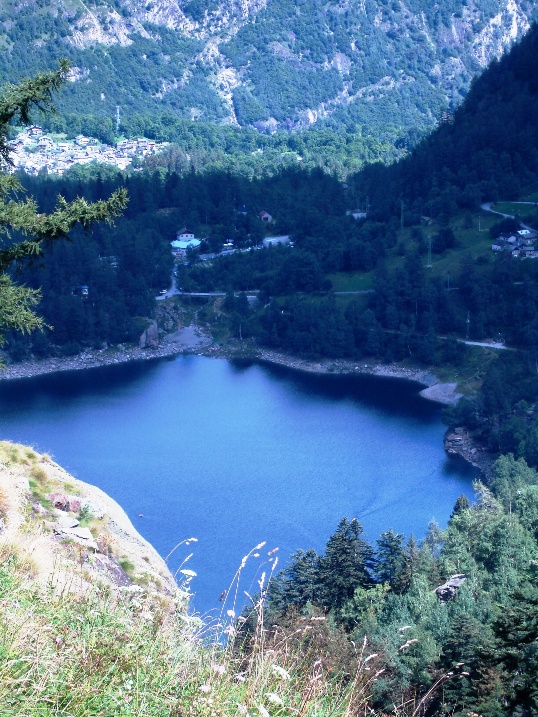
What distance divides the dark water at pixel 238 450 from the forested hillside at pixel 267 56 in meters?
40.7

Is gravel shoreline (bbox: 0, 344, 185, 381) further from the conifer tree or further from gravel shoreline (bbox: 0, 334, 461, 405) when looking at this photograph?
the conifer tree

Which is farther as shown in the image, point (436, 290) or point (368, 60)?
point (368, 60)

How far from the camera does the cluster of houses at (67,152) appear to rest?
2052 inches

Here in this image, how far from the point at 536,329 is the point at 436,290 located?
426 centimetres

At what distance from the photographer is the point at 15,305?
17.4ft

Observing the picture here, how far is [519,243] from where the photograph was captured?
33312 millimetres

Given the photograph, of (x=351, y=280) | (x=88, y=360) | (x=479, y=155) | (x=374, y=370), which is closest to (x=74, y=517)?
(x=374, y=370)

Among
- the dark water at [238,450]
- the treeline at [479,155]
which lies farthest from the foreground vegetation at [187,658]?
the treeline at [479,155]

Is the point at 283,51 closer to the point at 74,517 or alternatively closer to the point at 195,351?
the point at 195,351

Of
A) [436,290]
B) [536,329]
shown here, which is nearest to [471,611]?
[536,329]

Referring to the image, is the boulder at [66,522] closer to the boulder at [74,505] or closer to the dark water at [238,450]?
the boulder at [74,505]

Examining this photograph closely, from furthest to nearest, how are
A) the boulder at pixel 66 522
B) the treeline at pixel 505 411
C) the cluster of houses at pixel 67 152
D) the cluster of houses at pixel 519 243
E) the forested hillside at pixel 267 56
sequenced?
the forested hillside at pixel 267 56, the cluster of houses at pixel 67 152, the cluster of houses at pixel 519 243, the treeline at pixel 505 411, the boulder at pixel 66 522

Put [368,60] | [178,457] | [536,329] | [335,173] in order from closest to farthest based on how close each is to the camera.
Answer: [178,457]
[536,329]
[335,173]
[368,60]

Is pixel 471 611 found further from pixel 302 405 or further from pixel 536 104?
pixel 536 104
